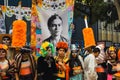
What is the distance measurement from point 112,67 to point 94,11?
14.4 m

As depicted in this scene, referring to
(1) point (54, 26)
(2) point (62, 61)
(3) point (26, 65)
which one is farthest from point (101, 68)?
(3) point (26, 65)

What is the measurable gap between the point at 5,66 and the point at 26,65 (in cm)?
41

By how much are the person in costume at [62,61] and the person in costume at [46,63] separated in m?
0.16

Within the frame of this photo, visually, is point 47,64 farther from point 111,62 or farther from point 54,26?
point 111,62

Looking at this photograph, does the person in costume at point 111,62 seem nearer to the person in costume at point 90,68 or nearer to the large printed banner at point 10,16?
the person in costume at point 90,68

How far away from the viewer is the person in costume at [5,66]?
8.21m

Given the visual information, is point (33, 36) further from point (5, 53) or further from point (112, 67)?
point (112, 67)

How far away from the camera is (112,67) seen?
9.53 m

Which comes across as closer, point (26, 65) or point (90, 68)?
point (26, 65)

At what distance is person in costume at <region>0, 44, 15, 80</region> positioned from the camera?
8.21 meters

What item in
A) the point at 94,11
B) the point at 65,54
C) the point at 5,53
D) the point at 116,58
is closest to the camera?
the point at 5,53

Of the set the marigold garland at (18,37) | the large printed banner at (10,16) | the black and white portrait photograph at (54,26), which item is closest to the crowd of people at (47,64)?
the marigold garland at (18,37)

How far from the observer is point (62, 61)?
342 inches

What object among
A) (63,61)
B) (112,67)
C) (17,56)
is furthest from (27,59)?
(112,67)
